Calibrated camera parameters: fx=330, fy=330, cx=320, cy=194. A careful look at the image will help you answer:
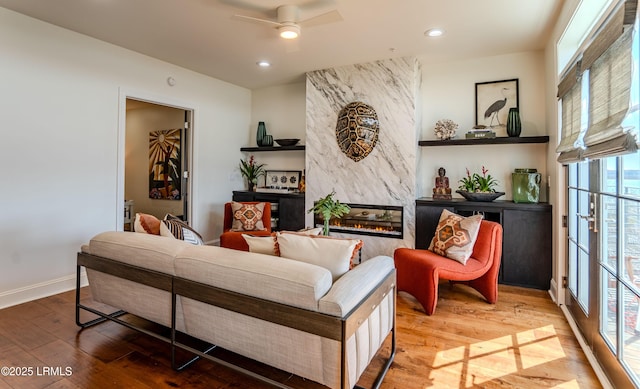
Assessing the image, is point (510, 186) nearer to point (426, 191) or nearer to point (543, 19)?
point (426, 191)

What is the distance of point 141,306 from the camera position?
217cm

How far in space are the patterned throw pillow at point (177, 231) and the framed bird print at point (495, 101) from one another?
356 centimetres

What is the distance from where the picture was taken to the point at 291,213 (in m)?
4.89

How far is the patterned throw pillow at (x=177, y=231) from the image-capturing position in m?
2.44

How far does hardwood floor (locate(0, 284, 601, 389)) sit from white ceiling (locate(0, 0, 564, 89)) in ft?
8.74

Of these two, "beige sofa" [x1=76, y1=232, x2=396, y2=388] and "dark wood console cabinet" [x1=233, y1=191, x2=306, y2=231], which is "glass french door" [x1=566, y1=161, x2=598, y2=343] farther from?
"dark wood console cabinet" [x1=233, y1=191, x2=306, y2=231]

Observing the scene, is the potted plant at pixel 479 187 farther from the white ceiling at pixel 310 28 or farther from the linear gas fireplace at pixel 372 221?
the white ceiling at pixel 310 28

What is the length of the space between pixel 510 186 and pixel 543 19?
5.95ft

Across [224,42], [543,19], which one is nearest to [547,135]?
[543,19]

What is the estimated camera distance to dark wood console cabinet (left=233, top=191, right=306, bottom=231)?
4840 mm

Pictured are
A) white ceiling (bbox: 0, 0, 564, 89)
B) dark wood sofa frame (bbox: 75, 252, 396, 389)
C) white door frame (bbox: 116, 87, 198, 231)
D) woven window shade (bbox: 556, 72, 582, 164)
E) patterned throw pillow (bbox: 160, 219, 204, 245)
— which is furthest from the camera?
white door frame (bbox: 116, 87, 198, 231)

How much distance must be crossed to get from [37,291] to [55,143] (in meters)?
1.45

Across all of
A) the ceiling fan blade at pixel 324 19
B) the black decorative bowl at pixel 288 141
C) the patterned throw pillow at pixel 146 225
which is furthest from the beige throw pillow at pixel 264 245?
the black decorative bowl at pixel 288 141

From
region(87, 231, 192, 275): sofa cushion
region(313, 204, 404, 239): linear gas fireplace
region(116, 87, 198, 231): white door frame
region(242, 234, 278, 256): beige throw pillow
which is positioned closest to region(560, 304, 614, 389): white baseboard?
region(313, 204, 404, 239): linear gas fireplace
